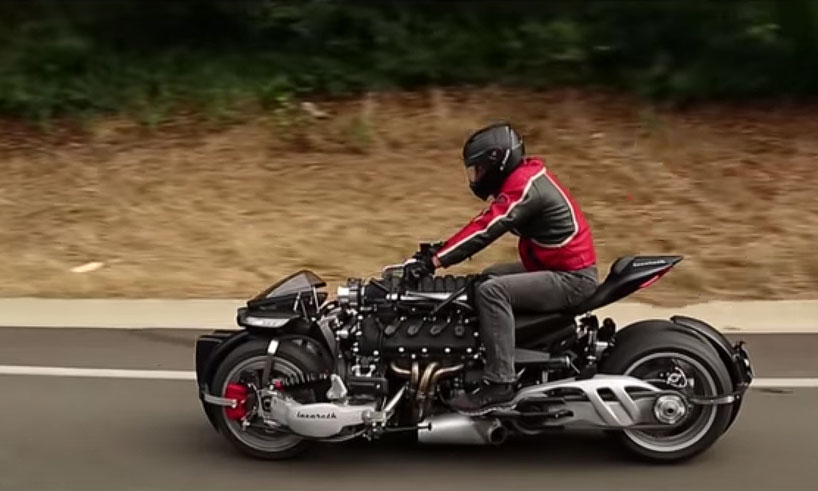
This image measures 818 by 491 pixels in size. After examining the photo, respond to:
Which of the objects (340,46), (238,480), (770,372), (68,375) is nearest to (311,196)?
(340,46)

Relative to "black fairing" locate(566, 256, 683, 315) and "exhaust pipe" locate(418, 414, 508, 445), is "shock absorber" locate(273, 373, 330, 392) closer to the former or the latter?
"exhaust pipe" locate(418, 414, 508, 445)

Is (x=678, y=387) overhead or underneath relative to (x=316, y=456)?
overhead

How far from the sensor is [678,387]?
20.9 feet

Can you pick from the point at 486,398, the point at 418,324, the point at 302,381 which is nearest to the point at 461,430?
the point at 486,398

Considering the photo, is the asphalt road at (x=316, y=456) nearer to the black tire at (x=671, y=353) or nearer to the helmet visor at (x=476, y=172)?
the black tire at (x=671, y=353)

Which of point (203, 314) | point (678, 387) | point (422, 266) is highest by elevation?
point (422, 266)

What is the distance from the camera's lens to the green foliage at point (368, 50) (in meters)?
14.4

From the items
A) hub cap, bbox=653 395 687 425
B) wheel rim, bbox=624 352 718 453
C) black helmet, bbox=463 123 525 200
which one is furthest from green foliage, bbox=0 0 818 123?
hub cap, bbox=653 395 687 425

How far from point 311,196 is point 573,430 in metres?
6.63

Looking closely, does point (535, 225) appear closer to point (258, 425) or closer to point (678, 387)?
point (678, 387)

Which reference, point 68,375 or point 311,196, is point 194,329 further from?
point 311,196

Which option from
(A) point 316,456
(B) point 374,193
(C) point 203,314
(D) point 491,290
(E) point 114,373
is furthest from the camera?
(B) point 374,193

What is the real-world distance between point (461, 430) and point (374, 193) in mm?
6832

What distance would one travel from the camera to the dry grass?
11.0 m
